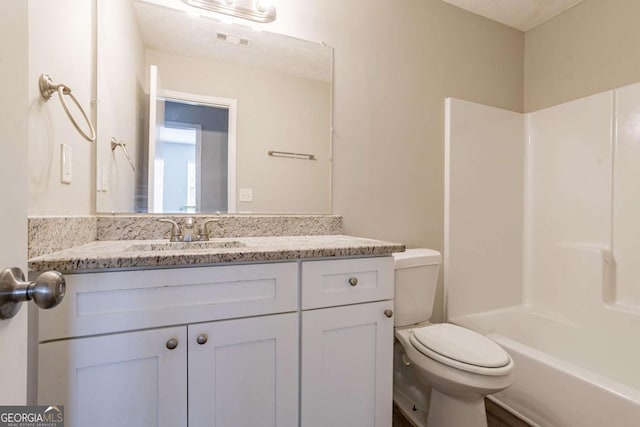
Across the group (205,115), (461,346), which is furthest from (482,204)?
(205,115)

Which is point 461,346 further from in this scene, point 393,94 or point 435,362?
point 393,94

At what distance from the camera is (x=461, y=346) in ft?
4.06

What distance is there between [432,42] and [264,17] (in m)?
1.11

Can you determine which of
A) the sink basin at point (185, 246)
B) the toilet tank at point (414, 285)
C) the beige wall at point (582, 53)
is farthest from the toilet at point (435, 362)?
the beige wall at point (582, 53)

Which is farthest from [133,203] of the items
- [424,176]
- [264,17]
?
[424,176]

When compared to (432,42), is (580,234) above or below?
below

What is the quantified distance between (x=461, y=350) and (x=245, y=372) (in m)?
0.86

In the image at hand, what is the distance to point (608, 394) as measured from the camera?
1211 millimetres

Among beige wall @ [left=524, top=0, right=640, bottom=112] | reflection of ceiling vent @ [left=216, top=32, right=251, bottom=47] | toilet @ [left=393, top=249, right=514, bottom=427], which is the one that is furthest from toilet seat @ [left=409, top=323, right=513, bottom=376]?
beige wall @ [left=524, top=0, right=640, bottom=112]

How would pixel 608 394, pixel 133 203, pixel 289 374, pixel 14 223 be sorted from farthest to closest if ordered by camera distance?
1. pixel 133 203
2. pixel 608 394
3. pixel 289 374
4. pixel 14 223

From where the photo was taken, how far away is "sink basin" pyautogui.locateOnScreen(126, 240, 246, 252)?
1.16 m

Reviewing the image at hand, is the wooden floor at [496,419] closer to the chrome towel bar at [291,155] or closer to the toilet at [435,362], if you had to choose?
the toilet at [435,362]

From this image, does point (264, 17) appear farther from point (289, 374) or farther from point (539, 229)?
point (539, 229)

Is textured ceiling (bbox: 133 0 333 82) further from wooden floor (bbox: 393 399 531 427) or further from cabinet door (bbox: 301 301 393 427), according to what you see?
wooden floor (bbox: 393 399 531 427)
